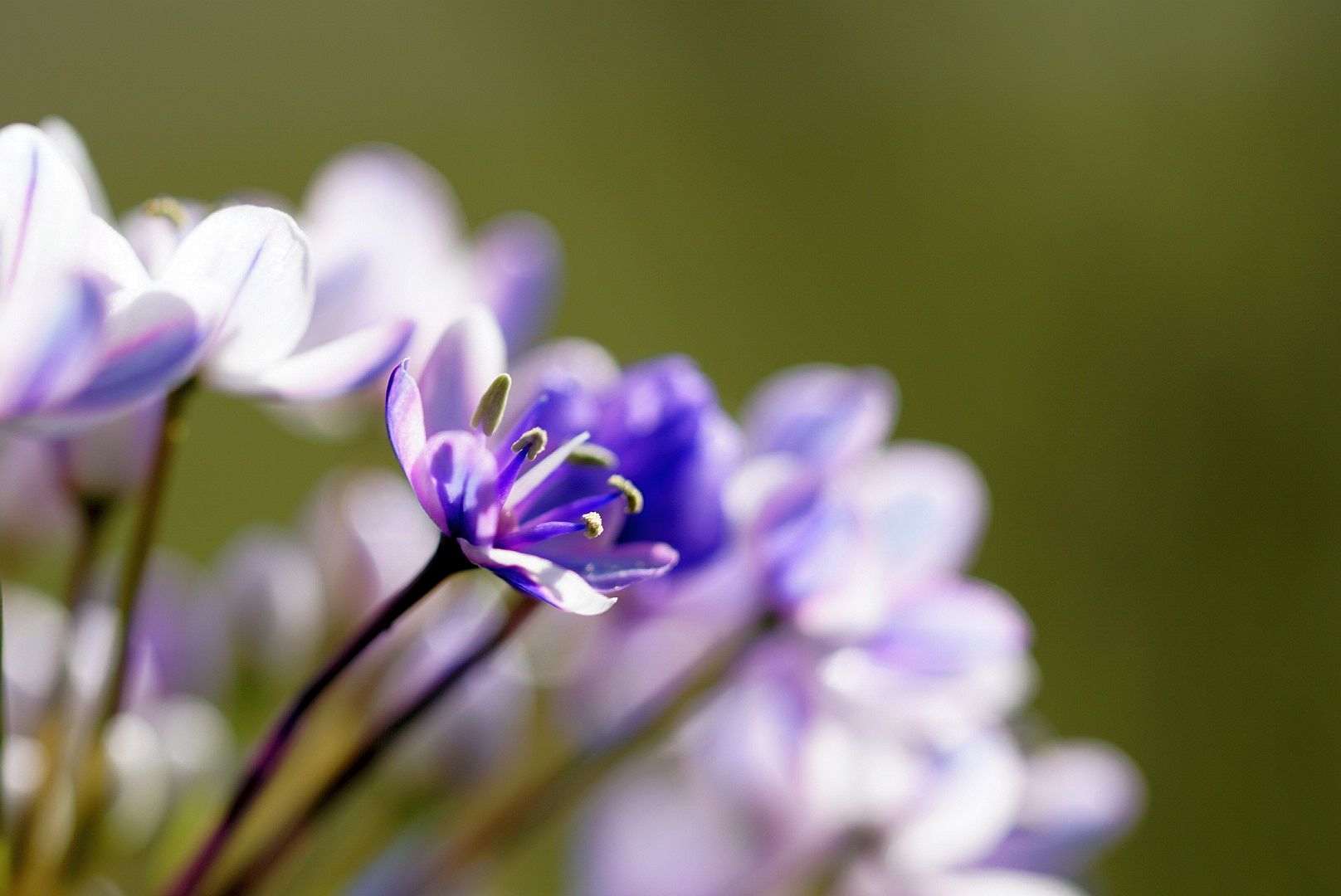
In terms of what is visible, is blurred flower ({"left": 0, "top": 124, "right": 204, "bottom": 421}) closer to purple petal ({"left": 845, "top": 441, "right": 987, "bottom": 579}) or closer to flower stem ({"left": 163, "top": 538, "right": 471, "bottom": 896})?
flower stem ({"left": 163, "top": 538, "right": 471, "bottom": 896})

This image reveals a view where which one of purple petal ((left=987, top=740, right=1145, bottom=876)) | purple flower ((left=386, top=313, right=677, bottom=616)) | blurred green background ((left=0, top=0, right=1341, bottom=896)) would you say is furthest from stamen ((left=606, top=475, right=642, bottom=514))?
blurred green background ((left=0, top=0, right=1341, bottom=896))

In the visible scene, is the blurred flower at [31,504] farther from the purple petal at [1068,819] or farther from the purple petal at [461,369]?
the purple petal at [1068,819]

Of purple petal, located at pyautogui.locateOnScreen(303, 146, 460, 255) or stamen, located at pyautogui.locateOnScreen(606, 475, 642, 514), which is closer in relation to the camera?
stamen, located at pyautogui.locateOnScreen(606, 475, 642, 514)

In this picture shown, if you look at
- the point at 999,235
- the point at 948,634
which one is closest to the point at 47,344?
the point at 948,634

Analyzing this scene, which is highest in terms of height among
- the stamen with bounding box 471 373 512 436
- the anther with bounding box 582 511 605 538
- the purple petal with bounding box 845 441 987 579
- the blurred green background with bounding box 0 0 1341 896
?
the stamen with bounding box 471 373 512 436

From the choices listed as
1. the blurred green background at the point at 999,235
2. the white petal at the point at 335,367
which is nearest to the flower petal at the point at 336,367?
the white petal at the point at 335,367

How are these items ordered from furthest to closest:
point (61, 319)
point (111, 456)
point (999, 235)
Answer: point (999, 235)
point (111, 456)
point (61, 319)

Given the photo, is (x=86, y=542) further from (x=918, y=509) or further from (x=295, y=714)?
(x=918, y=509)
